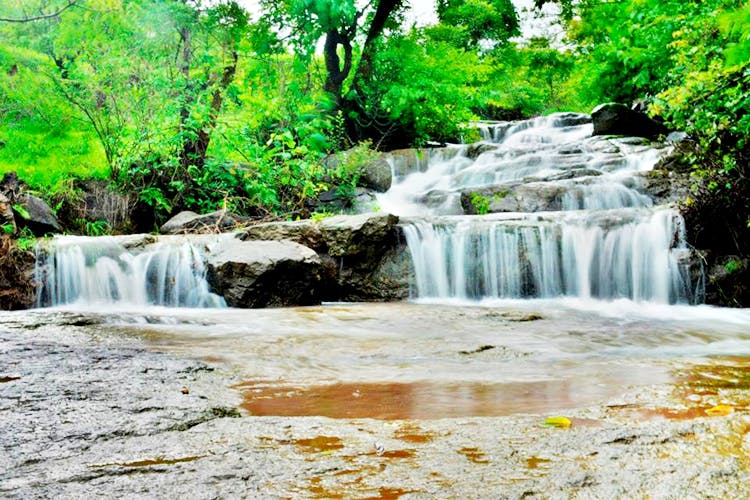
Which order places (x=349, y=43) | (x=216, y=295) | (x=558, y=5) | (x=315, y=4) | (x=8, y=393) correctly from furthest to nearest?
(x=558, y=5) → (x=349, y=43) → (x=315, y=4) → (x=216, y=295) → (x=8, y=393)

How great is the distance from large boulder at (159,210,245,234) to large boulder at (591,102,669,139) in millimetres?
9949

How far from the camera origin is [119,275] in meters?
8.12

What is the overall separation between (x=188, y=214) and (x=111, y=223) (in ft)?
5.64

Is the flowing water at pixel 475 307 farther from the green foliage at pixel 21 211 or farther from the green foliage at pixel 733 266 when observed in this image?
the green foliage at pixel 21 211

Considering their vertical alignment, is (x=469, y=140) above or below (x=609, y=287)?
above

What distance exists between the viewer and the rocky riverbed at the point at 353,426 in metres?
1.54

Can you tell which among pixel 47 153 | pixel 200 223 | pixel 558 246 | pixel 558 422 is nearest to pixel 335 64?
pixel 200 223

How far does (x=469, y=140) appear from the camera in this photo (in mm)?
17172

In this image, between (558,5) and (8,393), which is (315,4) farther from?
(558,5)

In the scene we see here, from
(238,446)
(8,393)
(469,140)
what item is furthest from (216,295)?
(469,140)

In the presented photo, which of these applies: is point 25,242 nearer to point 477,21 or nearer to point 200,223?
point 200,223

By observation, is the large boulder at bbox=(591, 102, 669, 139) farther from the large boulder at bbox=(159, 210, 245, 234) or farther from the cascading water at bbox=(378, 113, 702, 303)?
the large boulder at bbox=(159, 210, 245, 234)

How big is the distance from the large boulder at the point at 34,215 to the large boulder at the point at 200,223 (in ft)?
5.78

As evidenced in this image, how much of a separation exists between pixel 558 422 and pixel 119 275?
7.32 m
